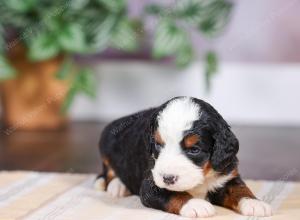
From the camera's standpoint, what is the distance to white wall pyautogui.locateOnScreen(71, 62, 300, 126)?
4.44 metres

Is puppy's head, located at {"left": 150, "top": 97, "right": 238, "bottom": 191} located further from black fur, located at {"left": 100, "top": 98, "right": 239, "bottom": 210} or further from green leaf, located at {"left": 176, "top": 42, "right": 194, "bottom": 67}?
green leaf, located at {"left": 176, "top": 42, "right": 194, "bottom": 67}

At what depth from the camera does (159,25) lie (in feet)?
12.9

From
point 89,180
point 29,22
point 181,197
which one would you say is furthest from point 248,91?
point 181,197

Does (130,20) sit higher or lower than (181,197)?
higher

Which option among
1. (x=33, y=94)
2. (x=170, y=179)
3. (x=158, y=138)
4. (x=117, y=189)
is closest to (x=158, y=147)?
(x=158, y=138)

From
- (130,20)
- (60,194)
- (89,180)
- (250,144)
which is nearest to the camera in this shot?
(60,194)

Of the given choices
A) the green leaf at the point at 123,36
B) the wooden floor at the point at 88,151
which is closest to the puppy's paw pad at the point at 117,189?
the wooden floor at the point at 88,151

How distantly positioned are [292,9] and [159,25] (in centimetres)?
100

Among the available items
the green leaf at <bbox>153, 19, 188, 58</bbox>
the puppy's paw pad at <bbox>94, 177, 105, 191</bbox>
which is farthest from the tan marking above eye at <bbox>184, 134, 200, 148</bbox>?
the green leaf at <bbox>153, 19, 188, 58</bbox>

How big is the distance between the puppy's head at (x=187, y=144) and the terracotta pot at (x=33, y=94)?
2.41 meters

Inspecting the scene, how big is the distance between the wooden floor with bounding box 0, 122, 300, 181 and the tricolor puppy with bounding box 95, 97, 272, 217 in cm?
77

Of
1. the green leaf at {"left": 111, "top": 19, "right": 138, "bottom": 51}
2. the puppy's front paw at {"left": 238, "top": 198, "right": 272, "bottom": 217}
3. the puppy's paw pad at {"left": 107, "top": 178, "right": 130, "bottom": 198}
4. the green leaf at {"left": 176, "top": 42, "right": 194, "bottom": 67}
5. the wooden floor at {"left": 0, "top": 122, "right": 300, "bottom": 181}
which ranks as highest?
the green leaf at {"left": 111, "top": 19, "right": 138, "bottom": 51}

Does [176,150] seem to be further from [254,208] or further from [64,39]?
[64,39]

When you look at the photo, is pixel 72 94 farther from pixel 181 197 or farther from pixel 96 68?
pixel 181 197
